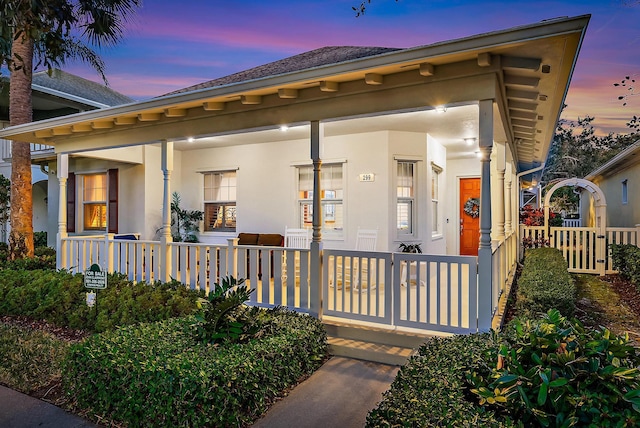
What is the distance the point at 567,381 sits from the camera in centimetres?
169

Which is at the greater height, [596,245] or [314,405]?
[596,245]

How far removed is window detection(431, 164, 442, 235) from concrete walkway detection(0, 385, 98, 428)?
22.7 ft

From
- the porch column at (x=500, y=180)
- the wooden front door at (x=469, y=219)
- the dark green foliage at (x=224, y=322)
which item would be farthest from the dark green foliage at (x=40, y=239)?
the porch column at (x=500, y=180)

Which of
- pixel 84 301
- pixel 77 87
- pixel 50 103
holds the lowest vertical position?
pixel 84 301

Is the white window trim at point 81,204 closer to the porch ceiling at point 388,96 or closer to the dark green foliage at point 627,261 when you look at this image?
the porch ceiling at point 388,96

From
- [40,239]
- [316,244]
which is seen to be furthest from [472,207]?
[40,239]

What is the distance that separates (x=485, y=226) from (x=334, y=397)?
2105 millimetres

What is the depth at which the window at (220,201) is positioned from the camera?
9242mm

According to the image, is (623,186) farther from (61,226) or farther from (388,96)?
(61,226)

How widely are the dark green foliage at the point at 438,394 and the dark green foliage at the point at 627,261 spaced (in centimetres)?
609

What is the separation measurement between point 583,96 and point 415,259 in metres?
35.8

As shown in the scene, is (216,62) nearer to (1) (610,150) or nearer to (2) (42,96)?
(2) (42,96)

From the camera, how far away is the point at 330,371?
13.0 feet

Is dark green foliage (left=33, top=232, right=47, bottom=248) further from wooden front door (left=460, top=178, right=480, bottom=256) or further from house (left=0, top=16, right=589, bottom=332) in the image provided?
wooden front door (left=460, top=178, right=480, bottom=256)
